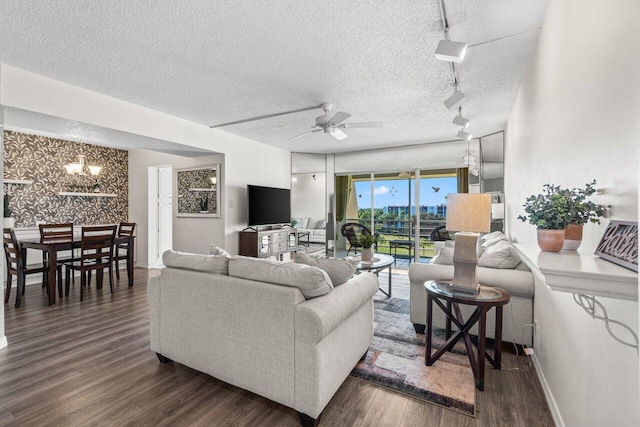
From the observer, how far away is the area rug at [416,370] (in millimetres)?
1997

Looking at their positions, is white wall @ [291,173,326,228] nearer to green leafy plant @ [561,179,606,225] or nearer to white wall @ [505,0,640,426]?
white wall @ [505,0,640,426]

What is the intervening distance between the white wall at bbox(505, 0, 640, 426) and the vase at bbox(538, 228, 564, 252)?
19cm

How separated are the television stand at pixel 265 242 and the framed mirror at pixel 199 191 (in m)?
0.68

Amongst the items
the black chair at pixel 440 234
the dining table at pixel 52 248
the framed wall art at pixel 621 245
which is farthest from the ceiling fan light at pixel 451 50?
the dining table at pixel 52 248

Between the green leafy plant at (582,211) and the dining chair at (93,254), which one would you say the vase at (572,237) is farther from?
the dining chair at (93,254)

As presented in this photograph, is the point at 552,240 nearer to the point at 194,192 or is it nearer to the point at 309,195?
the point at 194,192

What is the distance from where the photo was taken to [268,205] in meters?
6.08

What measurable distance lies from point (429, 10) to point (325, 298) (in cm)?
206

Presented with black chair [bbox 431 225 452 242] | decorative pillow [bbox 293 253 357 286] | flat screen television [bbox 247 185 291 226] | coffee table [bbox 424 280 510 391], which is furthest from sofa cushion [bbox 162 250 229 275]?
black chair [bbox 431 225 452 242]

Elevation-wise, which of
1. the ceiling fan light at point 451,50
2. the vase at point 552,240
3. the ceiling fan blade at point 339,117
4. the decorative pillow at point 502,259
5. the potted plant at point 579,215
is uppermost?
the ceiling fan blade at point 339,117

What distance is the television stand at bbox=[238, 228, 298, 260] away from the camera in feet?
18.1

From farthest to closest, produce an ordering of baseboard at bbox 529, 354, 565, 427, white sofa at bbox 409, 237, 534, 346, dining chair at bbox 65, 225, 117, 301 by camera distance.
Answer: dining chair at bbox 65, 225, 117, 301 < white sofa at bbox 409, 237, 534, 346 < baseboard at bbox 529, 354, 565, 427

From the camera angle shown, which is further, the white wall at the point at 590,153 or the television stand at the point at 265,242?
the television stand at the point at 265,242

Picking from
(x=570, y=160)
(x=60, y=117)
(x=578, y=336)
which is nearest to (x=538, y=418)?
(x=578, y=336)
